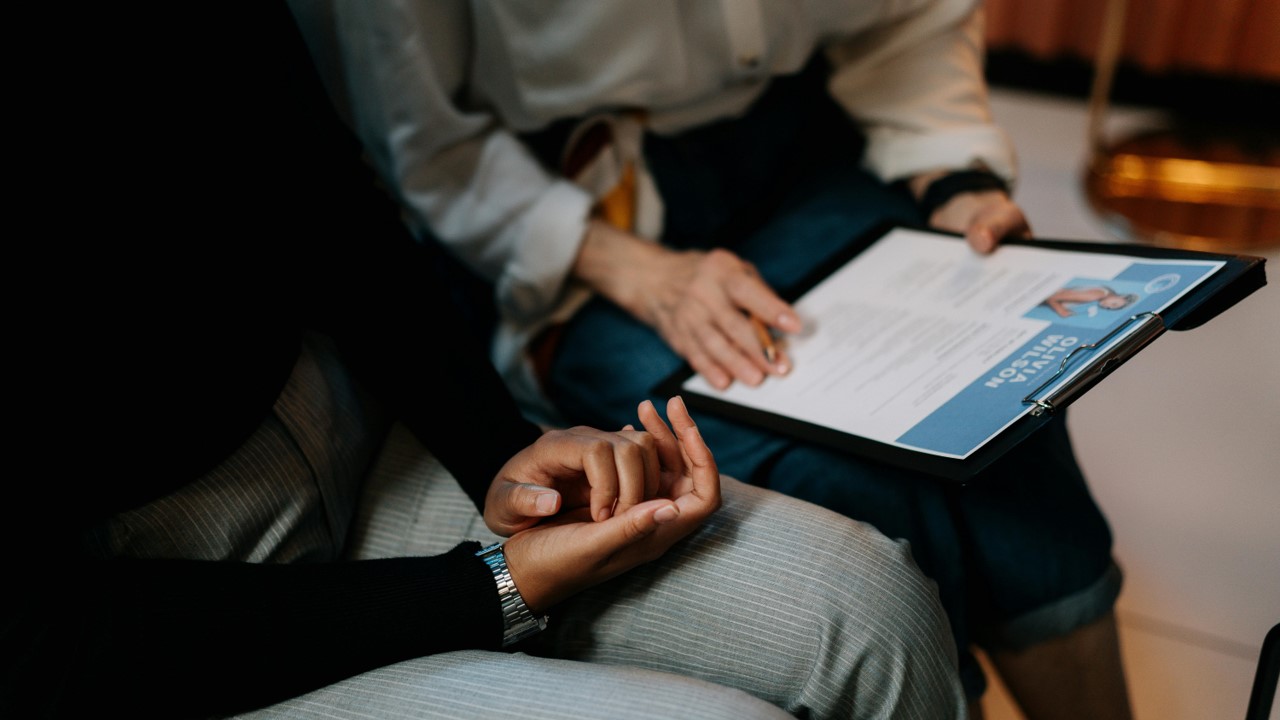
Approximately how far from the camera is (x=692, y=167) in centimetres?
111

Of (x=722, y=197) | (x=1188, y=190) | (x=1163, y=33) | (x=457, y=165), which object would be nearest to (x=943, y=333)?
(x=722, y=197)

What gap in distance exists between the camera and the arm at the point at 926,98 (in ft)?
3.63

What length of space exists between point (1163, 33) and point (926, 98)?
1.36 m

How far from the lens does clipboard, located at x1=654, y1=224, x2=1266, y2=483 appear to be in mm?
685

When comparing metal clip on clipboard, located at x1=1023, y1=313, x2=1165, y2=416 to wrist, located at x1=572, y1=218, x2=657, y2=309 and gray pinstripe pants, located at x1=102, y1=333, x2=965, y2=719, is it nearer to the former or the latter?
gray pinstripe pants, located at x1=102, y1=333, x2=965, y2=719

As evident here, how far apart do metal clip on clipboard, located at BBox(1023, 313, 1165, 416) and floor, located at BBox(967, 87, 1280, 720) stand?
0.48 metres

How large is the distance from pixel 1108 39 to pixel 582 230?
1352 millimetres

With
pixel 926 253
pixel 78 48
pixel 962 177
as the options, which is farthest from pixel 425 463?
pixel 962 177

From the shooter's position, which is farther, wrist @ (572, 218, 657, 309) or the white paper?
wrist @ (572, 218, 657, 309)

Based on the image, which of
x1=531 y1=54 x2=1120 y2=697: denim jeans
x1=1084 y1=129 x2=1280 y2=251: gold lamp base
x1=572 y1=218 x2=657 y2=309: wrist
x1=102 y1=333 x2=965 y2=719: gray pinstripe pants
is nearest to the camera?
x1=102 y1=333 x2=965 y2=719: gray pinstripe pants

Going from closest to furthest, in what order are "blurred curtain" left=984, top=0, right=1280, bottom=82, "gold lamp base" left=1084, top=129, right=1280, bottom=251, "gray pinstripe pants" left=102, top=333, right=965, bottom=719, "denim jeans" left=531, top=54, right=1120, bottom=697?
1. "gray pinstripe pants" left=102, top=333, right=965, bottom=719
2. "denim jeans" left=531, top=54, right=1120, bottom=697
3. "gold lamp base" left=1084, top=129, right=1280, bottom=251
4. "blurred curtain" left=984, top=0, right=1280, bottom=82

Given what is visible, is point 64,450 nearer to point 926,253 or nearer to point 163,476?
point 163,476

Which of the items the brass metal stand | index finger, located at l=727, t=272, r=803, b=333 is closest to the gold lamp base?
the brass metal stand

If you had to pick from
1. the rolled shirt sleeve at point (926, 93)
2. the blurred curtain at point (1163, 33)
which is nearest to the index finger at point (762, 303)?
the rolled shirt sleeve at point (926, 93)
